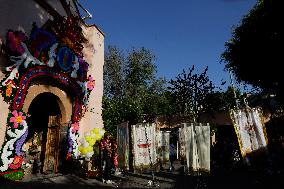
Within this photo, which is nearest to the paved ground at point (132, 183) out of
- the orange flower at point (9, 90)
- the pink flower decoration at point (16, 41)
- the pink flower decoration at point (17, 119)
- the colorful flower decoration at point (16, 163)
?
the colorful flower decoration at point (16, 163)

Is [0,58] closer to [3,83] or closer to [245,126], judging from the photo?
[3,83]

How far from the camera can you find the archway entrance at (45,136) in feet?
40.0

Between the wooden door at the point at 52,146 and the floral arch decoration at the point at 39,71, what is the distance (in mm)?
613

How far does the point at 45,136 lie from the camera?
43.9ft

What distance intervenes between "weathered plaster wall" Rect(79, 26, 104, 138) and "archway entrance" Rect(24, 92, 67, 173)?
53.3 inches

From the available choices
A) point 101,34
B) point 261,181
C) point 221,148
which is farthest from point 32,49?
point 221,148

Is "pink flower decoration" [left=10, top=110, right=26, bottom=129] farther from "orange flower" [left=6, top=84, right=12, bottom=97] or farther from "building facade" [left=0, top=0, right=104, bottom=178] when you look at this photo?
"orange flower" [left=6, top=84, right=12, bottom=97]

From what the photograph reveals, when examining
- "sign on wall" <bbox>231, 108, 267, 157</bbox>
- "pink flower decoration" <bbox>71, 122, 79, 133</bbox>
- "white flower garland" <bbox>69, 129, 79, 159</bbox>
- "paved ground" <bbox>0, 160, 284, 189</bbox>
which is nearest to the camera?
"sign on wall" <bbox>231, 108, 267, 157</bbox>

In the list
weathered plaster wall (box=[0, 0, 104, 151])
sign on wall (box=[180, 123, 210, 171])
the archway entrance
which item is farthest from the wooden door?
sign on wall (box=[180, 123, 210, 171])

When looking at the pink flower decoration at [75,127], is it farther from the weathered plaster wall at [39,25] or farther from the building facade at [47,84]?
the weathered plaster wall at [39,25]

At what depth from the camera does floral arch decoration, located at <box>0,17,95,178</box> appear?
9.46 metres

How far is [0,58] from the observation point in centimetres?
950

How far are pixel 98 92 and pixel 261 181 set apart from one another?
349 inches

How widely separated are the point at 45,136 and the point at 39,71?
401 cm
